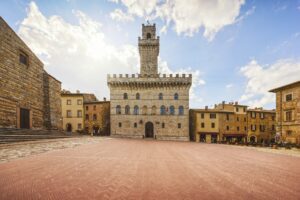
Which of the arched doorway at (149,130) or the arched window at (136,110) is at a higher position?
the arched window at (136,110)

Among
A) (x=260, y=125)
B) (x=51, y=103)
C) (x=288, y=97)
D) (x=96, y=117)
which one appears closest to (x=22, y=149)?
(x=51, y=103)

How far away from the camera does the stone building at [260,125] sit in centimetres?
3411

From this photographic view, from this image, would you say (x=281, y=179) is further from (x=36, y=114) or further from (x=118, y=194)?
(x=36, y=114)

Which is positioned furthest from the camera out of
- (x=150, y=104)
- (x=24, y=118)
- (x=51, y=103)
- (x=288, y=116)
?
(x=150, y=104)

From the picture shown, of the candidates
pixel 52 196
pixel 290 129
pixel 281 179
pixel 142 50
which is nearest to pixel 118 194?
pixel 52 196

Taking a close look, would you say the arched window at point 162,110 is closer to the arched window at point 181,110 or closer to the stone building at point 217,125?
the arched window at point 181,110

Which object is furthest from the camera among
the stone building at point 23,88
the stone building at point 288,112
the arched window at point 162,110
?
the arched window at point 162,110

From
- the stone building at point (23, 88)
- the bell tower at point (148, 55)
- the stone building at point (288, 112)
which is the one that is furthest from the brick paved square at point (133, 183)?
the bell tower at point (148, 55)

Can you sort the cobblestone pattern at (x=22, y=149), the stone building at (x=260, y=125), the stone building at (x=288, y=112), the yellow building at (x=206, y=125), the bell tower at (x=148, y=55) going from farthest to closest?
the stone building at (x=260, y=125)
the bell tower at (x=148, y=55)
the yellow building at (x=206, y=125)
the stone building at (x=288, y=112)
the cobblestone pattern at (x=22, y=149)

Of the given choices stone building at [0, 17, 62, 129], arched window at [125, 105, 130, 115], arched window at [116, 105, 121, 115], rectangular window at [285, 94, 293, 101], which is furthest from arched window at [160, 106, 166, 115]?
rectangular window at [285, 94, 293, 101]

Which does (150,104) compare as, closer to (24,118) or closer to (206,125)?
(206,125)

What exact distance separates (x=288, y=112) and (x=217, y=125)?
1273 cm

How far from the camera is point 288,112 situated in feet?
67.3

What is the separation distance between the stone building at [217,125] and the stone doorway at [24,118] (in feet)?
91.3
